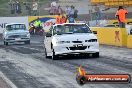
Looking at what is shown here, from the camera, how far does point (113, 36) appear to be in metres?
28.1

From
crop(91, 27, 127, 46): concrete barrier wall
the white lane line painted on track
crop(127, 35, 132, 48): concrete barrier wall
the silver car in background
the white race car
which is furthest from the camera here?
the silver car in background

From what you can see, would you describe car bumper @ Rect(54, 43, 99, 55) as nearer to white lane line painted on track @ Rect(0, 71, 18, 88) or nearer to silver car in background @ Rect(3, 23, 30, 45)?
white lane line painted on track @ Rect(0, 71, 18, 88)

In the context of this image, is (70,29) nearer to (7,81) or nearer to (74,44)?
(74,44)

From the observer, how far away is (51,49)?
18.5m

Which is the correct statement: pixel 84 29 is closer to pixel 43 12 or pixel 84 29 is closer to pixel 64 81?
pixel 64 81

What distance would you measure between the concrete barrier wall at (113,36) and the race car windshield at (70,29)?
7.84m

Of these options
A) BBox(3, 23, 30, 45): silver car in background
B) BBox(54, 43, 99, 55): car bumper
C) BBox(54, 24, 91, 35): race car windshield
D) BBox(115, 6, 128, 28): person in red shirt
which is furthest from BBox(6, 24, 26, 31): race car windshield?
BBox(54, 43, 99, 55): car bumper

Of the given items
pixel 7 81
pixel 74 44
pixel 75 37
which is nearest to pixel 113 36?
pixel 75 37

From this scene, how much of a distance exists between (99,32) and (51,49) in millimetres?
12963

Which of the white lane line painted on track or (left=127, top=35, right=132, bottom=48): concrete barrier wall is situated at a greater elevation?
the white lane line painted on track

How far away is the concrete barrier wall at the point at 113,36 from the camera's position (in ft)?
86.7

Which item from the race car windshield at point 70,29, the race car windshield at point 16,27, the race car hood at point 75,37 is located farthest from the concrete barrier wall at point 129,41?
the race car windshield at point 16,27

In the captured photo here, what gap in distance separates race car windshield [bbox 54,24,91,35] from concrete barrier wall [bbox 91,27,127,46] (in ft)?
25.7

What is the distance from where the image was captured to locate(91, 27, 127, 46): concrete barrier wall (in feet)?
86.7
